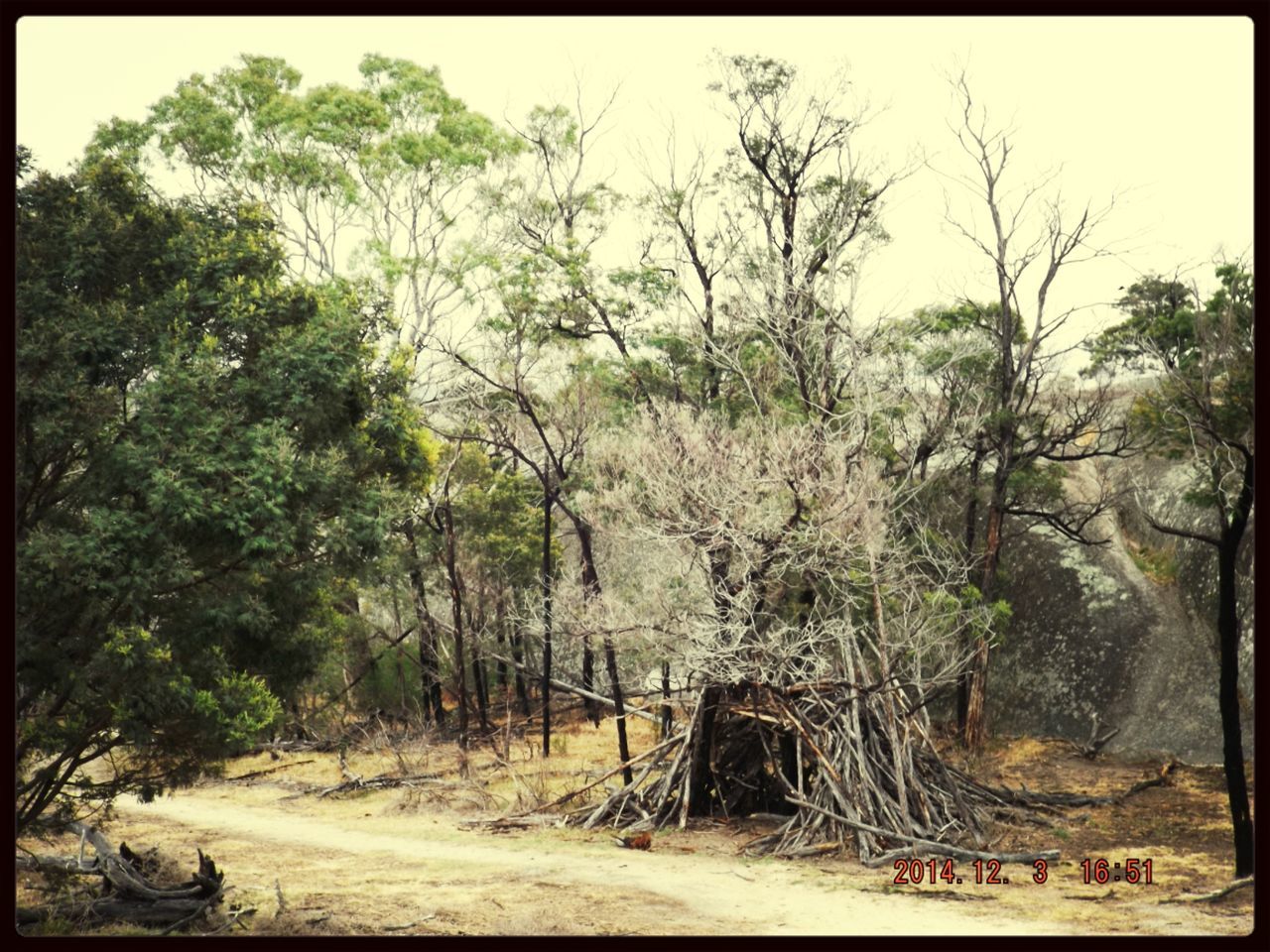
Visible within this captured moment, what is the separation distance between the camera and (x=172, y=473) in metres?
10.0

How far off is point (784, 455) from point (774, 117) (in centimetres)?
945

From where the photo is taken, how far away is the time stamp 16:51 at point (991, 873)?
13.5 m

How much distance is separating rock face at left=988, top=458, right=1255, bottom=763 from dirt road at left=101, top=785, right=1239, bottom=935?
9.71 metres

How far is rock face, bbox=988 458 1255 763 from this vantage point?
21.8m

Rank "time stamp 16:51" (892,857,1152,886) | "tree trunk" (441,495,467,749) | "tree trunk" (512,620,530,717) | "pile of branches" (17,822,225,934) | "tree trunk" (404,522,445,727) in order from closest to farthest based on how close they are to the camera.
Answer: "pile of branches" (17,822,225,934), "time stamp 16:51" (892,857,1152,886), "tree trunk" (441,495,467,749), "tree trunk" (404,522,445,727), "tree trunk" (512,620,530,717)

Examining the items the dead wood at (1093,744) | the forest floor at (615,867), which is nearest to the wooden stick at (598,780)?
the forest floor at (615,867)

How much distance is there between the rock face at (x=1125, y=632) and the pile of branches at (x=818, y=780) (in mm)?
6229

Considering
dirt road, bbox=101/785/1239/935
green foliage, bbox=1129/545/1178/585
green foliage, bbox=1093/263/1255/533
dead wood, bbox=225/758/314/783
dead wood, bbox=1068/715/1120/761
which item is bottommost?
dead wood, bbox=225/758/314/783

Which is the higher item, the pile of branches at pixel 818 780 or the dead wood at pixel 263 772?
the pile of branches at pixel 818 780

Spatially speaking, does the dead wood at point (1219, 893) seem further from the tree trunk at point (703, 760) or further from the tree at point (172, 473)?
the tree at point (172, 473)

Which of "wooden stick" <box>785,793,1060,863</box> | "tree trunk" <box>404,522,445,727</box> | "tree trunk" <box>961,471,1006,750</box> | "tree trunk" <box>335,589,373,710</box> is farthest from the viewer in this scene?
"tree trunk" <box>335,589,373,710</box>

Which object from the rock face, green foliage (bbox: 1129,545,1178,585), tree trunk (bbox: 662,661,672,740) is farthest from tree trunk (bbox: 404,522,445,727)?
green foliage (bbox: 1129,545,1178,585)

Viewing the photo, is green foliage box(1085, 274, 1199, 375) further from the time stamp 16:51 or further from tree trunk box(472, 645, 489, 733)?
tree trunk box(472, 645, 489, 733)

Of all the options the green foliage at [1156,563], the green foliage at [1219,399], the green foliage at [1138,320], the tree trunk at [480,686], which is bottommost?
the tree trunk at [480,686]
